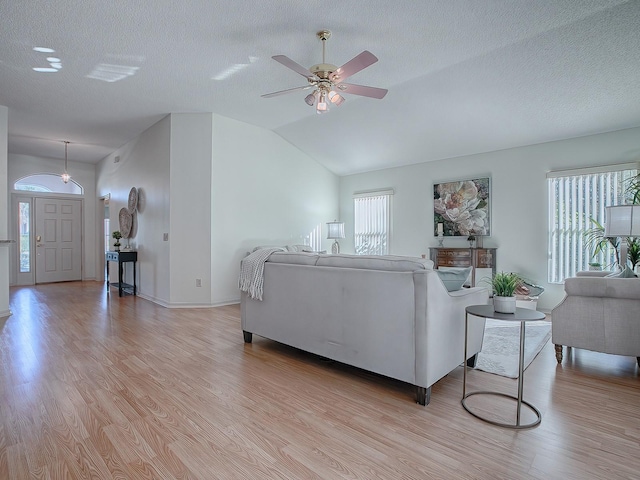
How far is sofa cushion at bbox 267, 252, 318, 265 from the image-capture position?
293 centimetres

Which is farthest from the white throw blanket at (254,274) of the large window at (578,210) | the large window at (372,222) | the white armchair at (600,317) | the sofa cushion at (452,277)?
the large window at (578,210)

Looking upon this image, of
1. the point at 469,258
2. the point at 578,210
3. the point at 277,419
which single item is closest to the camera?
the point at 277,419

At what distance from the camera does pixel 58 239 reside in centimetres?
825

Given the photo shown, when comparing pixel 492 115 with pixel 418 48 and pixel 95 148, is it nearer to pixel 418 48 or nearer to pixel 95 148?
pixel 418 48

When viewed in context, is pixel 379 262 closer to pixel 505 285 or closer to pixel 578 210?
pixel 505 285

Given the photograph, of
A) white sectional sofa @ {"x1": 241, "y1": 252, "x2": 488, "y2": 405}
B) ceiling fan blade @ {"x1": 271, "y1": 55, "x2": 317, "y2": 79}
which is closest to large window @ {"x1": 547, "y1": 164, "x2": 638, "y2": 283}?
white sectional sofa @ {"x1": 241, "y1": 252, "x2": 488, "y2": 405}

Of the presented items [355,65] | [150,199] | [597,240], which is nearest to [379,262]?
[355,65]

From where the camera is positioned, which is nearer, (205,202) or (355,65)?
(355,65)

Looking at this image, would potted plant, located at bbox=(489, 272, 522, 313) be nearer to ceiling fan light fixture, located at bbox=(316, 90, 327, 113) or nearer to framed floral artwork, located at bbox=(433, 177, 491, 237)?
ceiling fan light fixture, located at bbox=(316, 90, 327, 113)

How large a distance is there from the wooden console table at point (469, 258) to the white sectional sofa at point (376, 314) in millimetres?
3065

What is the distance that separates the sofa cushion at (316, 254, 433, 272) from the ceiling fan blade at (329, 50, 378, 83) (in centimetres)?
154

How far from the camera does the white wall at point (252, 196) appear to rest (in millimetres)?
5480

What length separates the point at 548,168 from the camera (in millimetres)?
5211

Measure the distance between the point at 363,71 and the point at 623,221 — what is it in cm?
296
